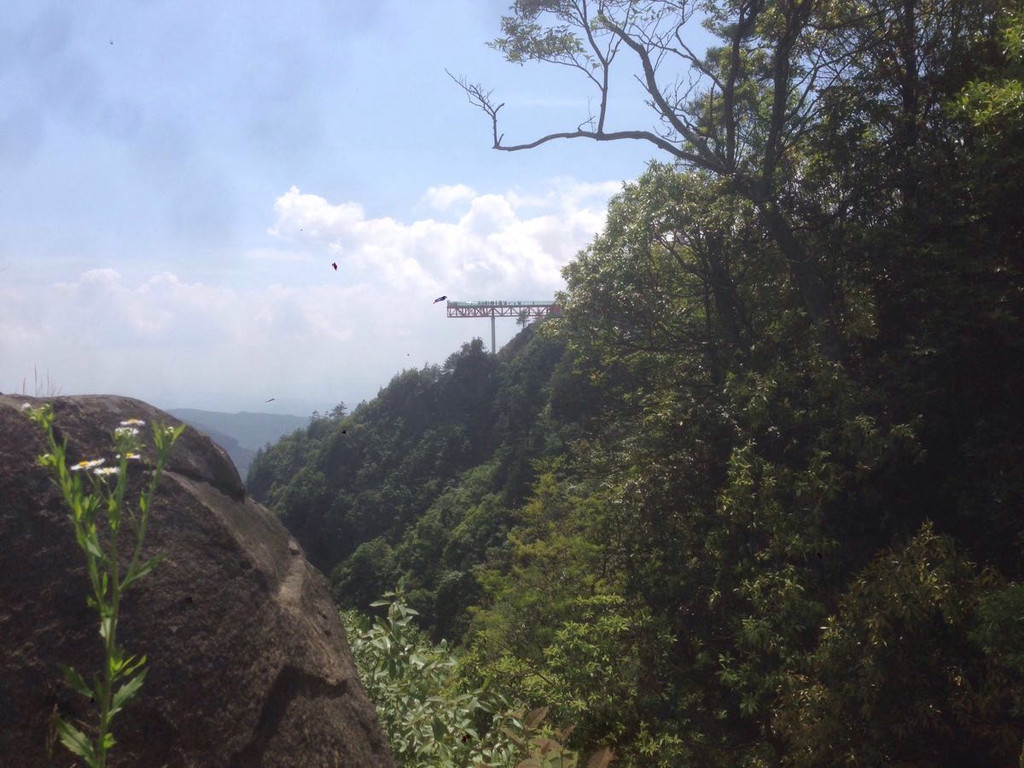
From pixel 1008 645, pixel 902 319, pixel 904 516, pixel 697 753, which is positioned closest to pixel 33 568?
pixel 1008 645

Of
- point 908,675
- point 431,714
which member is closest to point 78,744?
point 431,714

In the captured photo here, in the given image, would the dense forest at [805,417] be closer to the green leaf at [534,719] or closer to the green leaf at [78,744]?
the green leaf at [534,719]

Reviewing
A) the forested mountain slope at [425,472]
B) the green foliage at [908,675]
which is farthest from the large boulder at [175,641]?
the forested mountain slope at [425,472]

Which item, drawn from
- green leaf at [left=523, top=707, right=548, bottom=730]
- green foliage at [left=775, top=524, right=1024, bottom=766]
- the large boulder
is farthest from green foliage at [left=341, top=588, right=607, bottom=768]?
green foliage at [left=775, top=524, right=1024, bottom=766]

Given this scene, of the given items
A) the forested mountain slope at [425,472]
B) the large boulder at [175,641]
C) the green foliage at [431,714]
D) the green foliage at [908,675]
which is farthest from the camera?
the forested mountain slope at [425,472]

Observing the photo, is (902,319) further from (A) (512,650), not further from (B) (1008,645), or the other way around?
(A) (512,650)

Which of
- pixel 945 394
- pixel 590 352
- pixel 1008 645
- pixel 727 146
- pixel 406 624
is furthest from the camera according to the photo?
pixel 590 352
